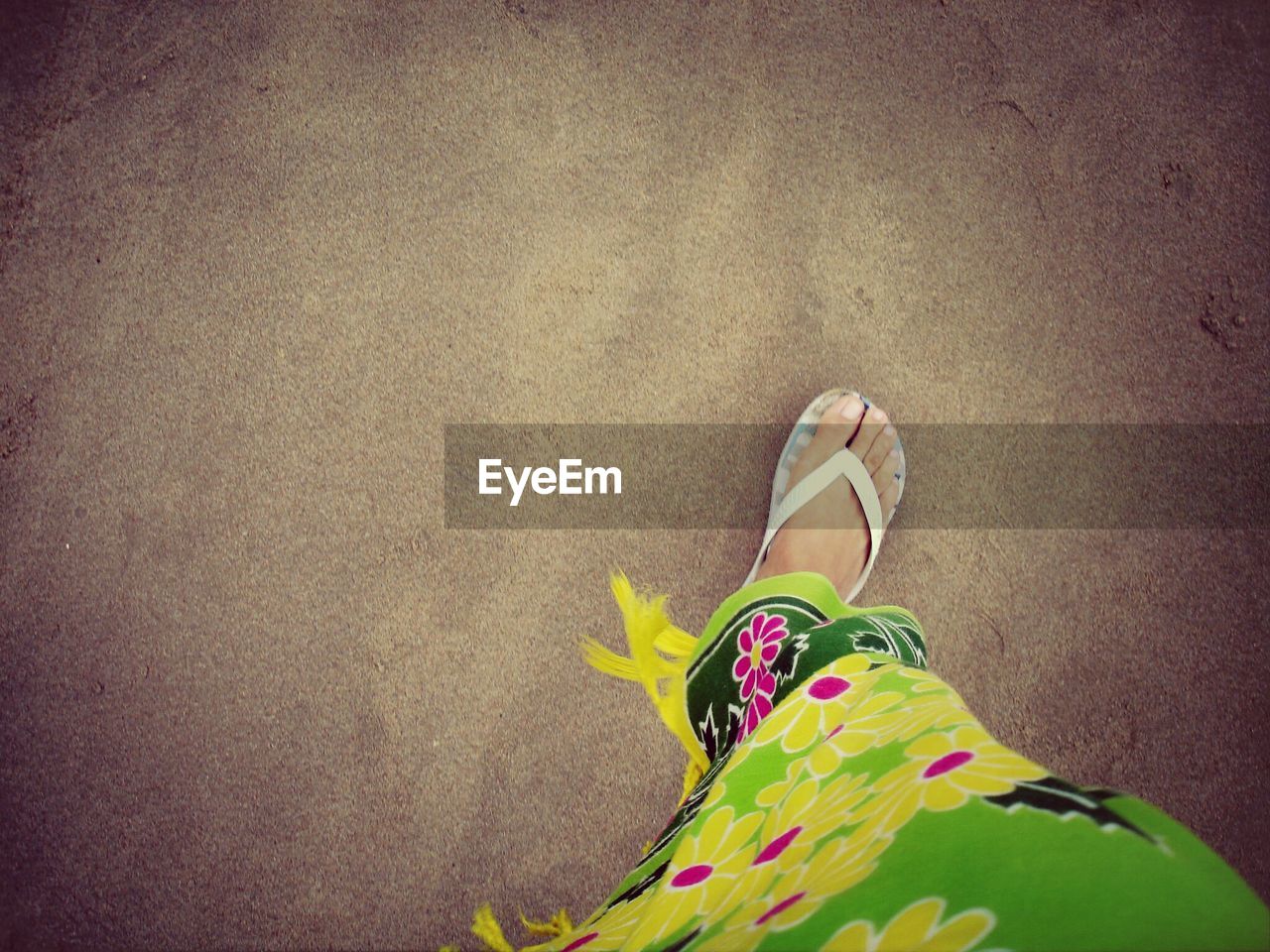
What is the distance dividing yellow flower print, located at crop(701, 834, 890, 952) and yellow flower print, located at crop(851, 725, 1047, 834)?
0.9 inches

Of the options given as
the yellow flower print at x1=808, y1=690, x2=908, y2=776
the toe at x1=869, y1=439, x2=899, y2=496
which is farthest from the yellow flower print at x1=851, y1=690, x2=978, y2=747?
the toe at x1=869, y1=439, x2=899, y2=496

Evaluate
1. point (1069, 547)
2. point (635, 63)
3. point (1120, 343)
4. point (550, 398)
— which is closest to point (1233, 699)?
point (1069, 547)

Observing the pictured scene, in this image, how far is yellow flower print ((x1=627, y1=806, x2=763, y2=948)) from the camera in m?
0.50

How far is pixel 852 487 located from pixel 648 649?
1.37 ft

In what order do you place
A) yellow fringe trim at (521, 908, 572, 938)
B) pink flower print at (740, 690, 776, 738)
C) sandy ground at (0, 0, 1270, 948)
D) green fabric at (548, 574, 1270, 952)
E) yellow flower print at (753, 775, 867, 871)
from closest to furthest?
green fabric at (548, 574, 1270, 952), yellow flower print at (753, 775, 867, 871), pink flower print at (740, 690, 776, 738), yellow fringe trim at (521, 908, 572, 938), sandy ground at (0, 0, 1270, 948)

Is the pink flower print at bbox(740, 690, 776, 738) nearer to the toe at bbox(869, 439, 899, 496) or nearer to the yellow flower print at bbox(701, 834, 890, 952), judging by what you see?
the yellow flower print at bbox(701, 834, 890, 952)

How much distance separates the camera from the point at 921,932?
1.21 feet

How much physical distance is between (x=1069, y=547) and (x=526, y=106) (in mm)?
1134

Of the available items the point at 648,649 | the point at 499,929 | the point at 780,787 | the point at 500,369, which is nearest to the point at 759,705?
the point at 780,787

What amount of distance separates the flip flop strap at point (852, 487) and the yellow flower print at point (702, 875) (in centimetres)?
56

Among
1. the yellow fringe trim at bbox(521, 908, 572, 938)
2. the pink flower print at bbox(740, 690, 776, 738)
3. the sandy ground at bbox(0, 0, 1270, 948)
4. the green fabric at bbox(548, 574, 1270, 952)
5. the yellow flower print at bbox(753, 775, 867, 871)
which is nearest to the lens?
the green fabric at bbox(548, 574, 1270, 952)

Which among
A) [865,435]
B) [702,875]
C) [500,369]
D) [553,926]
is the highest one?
[500,369]

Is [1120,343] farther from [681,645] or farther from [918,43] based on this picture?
[681,645]

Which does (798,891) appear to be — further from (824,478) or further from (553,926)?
(824,478)
